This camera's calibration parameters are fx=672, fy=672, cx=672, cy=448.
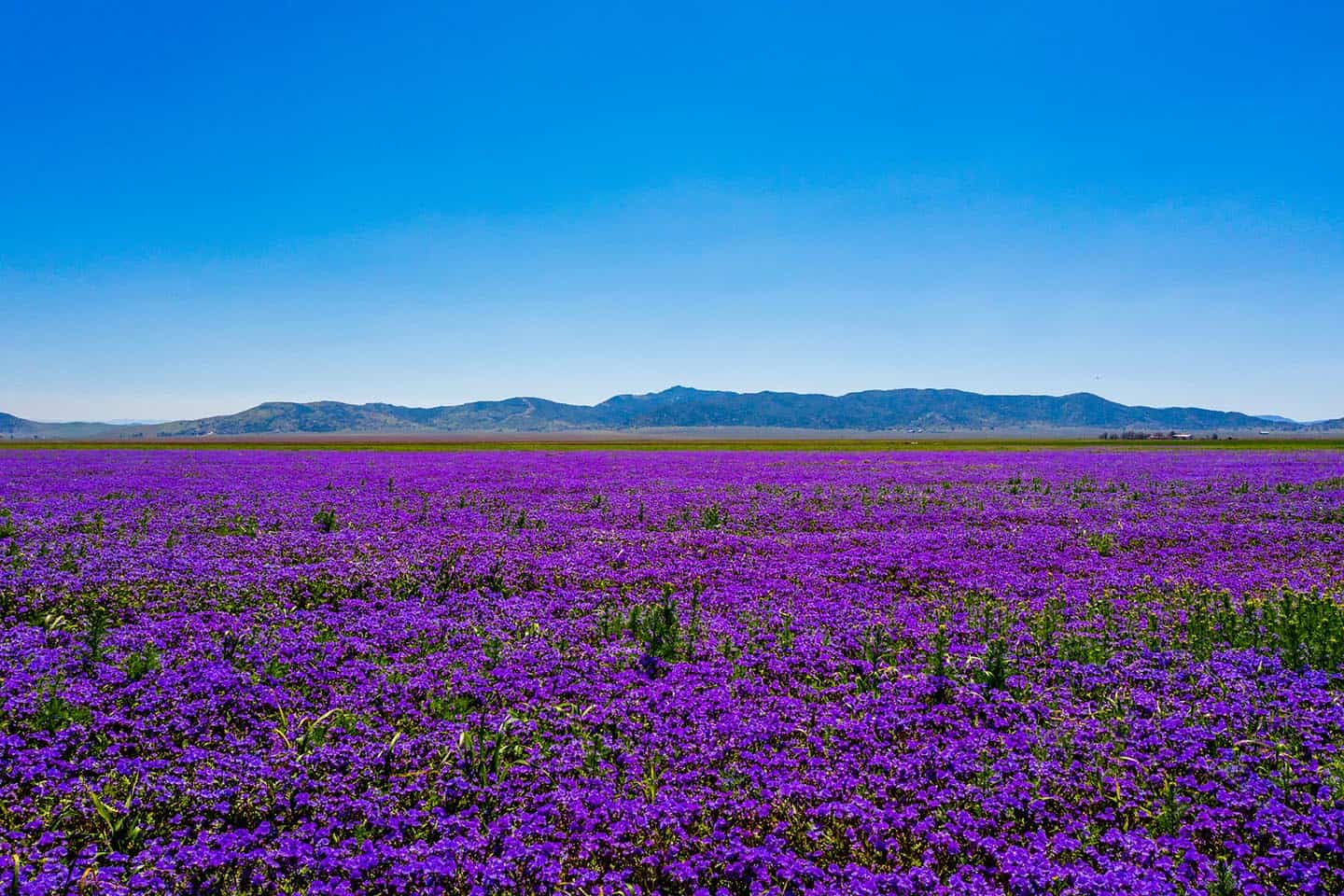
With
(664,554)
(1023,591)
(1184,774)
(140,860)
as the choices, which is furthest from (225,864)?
(1023,591)

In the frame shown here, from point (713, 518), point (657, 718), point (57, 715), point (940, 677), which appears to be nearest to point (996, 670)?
point (940, 677)

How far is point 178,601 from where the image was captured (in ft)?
32.2

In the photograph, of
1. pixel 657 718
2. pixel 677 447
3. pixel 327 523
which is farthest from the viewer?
pixel 677 447

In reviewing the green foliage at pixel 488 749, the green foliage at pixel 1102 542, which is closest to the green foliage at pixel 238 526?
the green foliage at pixel 488 749

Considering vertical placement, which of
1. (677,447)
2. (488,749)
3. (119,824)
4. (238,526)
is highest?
(677,447)

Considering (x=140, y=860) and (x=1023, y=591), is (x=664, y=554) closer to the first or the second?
(x=1023, y=591)

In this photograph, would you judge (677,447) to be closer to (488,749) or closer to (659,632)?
(659,632)

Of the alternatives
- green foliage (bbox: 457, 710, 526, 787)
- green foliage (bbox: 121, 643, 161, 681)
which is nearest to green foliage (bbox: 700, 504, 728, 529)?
green foliage (bbox: 457, 710, 526, 787)

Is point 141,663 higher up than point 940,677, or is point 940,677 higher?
point 141,663

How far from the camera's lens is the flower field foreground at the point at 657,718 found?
4441mm

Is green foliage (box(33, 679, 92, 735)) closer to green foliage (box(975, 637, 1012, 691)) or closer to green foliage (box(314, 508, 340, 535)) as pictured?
green foliage (box(975, 637, 1012, 691))

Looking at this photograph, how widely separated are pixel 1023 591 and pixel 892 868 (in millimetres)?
8546

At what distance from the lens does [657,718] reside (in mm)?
6457

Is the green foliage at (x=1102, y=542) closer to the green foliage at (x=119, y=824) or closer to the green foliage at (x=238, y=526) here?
the green foliage at (x=119, y=824)
